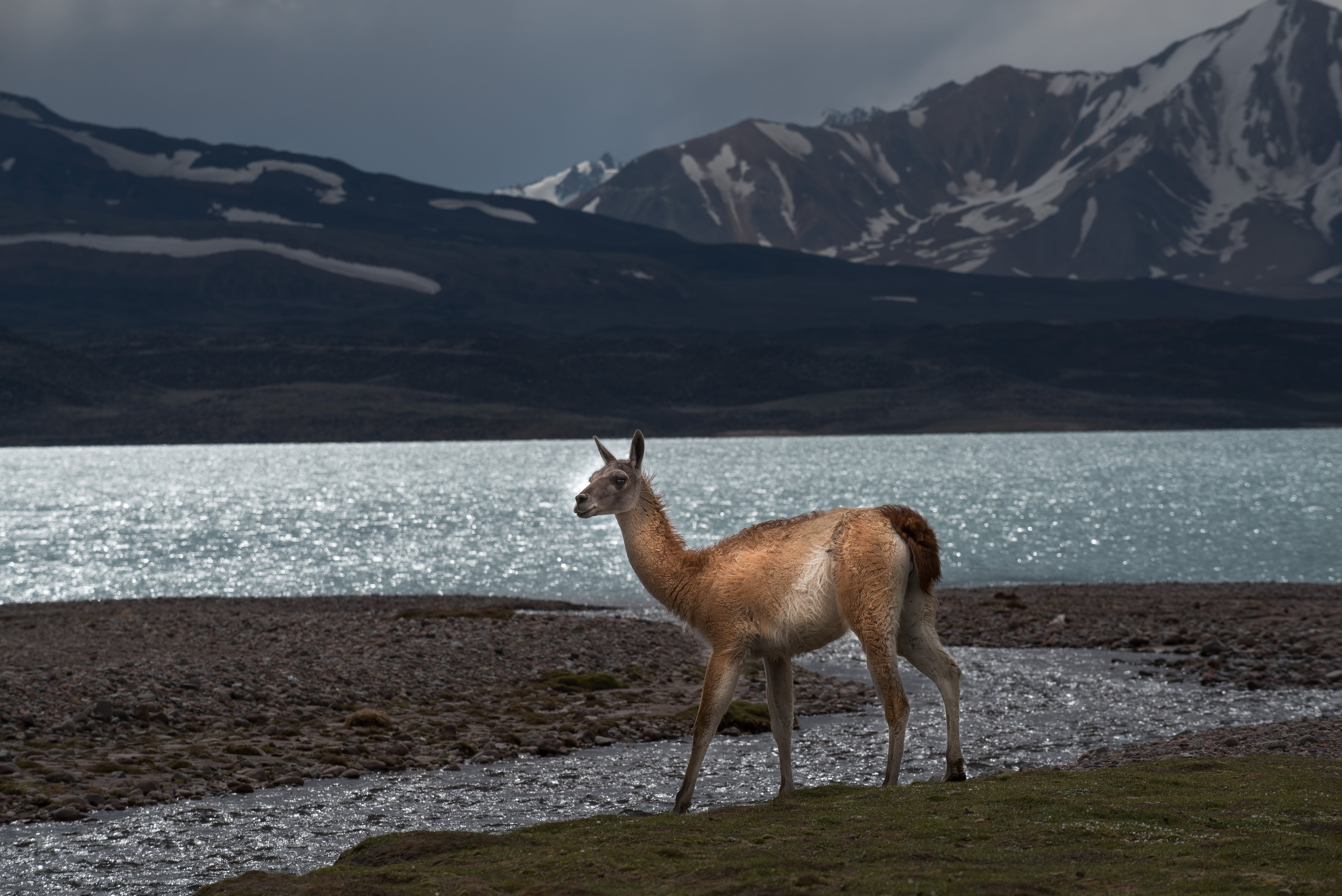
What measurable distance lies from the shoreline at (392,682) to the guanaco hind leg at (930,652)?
82.5 inches

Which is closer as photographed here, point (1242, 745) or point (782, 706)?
point (782, 706)

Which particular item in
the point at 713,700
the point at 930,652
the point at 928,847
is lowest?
the point at 928,847

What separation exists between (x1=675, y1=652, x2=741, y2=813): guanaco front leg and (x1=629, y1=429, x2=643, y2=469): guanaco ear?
1996mm

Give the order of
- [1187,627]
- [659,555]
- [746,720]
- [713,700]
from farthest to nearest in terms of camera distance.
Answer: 1. [1187,627]
2. [746,720]
3. [659,555]
4. [713,700]

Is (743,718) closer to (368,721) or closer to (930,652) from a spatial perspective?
(368,721)

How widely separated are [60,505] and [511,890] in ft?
417

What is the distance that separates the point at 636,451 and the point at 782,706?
9.32 feet

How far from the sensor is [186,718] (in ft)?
62.1

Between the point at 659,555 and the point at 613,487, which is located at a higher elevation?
the point at 613,487

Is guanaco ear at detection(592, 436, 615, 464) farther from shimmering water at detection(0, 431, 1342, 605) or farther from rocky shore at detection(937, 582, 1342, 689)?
shimmering water at detection(0, 431, 1342, 605)

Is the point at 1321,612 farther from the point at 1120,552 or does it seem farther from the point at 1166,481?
the point at 1166,481

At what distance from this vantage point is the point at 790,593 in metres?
11.9

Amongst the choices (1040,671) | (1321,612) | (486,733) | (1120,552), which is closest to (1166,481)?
(1120,552)

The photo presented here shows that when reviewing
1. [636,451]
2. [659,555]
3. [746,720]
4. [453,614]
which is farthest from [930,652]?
[453,614]
